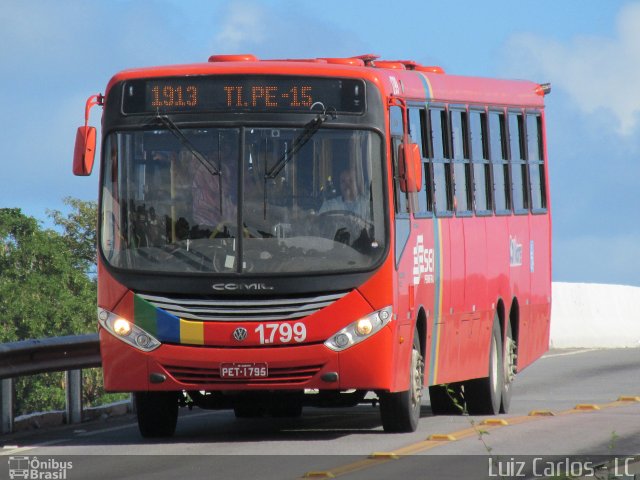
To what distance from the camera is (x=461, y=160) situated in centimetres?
1856

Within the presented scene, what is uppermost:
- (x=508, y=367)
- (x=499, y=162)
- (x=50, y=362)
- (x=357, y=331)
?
(x=499, y=162)

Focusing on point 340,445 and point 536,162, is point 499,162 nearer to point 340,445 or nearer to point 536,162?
point 536,162

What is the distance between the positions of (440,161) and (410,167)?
2259 millimetres

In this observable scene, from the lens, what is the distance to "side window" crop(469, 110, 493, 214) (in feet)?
62.4

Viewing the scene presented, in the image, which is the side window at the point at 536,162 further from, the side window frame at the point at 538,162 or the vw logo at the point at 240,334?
the vw logo at the point at 240,334

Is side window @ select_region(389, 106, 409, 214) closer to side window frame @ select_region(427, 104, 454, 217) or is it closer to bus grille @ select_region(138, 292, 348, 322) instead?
bus grille @ select_region(138, 292, 348, 322)

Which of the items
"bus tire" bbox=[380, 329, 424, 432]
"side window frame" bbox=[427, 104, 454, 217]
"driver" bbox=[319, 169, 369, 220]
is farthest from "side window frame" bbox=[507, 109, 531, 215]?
"driver" bbox=[319, 169, 369, 220]

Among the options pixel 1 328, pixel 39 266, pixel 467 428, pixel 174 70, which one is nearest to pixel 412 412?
pixel 467 428

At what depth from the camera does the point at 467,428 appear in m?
16.8

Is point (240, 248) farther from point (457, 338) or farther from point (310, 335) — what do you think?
point (457, 338)

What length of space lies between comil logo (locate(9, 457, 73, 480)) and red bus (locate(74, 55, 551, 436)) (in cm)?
140

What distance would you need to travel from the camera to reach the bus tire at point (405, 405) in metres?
16.0

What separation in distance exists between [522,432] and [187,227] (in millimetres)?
3474

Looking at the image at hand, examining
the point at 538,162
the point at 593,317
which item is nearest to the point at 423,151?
the point at 538,162
